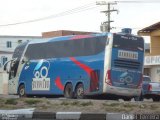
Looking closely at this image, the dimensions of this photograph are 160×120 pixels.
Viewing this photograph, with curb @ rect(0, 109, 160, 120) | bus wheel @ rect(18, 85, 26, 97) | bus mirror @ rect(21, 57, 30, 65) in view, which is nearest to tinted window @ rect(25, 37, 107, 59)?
bus mirror @ rect(21, 57, 30, 65)

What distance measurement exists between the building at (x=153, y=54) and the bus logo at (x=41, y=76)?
22.4 meters

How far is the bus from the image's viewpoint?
1052 inches

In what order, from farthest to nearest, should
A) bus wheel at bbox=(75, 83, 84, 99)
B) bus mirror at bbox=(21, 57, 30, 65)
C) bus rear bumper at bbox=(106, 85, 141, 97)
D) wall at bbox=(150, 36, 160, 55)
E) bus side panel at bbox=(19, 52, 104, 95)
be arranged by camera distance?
wall at bbox=(150, 36, 160, 55), bus mirror at bbox=(21, 57, 30, 65), bus wheel at bbox=(75, 83, 84, 99), bus side panel at bbox=(19, 52, 104, 95), bus rear bumper at bbox=(106, 85, 141, 97)

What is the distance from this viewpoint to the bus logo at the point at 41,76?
1204 inches

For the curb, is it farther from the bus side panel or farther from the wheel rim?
the wheel rim

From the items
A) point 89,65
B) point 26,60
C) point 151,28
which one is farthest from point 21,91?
point 151,28

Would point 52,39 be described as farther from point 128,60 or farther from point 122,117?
point 122,117

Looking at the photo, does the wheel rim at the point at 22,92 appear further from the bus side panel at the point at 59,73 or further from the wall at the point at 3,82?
the wall at the point at 3,82

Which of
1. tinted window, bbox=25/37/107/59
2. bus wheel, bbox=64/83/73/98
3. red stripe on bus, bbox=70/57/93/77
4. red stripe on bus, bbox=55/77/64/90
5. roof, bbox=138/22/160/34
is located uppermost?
roof, bbox=138/22/160/34

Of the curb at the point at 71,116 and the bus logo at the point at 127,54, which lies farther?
the bus logo at the point at 127,54

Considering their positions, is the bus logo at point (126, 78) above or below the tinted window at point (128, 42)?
below

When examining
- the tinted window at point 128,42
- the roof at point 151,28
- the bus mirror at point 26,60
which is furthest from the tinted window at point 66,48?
the roof at point 151,28

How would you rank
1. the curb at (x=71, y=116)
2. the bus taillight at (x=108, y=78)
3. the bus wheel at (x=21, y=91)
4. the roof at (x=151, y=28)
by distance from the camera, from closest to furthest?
1. the curb at (x=71, y=116)
2. the bus taillight at (x=108, y=78)
3. the bus wheel at (x=21, y=91)
4. the roof at (x=151, y=28)

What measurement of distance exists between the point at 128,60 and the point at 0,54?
213 ft
